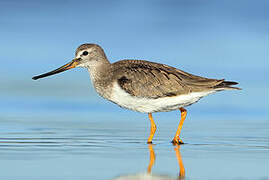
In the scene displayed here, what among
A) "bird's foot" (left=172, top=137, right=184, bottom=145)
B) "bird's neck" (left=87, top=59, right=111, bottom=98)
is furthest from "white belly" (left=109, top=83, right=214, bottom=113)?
"bird's foot" (left=172, top=137, right=184, bottom=145)

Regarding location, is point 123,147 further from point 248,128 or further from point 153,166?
point 248,128

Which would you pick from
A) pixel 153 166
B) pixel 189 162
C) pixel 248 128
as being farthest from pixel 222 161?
pixel 248 128

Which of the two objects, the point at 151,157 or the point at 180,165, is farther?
the point at 151,157

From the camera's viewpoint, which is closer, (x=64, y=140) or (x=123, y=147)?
(x=123, y=147)

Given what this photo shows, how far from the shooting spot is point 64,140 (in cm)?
1319

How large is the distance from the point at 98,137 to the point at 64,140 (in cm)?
86

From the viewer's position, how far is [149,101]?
13.6 metres

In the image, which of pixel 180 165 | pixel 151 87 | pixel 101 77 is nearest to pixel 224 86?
pixel 151 87

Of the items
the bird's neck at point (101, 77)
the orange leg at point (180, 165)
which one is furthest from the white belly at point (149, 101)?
the orange leg at point (180, 165)

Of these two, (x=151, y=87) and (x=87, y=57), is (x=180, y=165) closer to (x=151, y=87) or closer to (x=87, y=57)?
(x=151, y=87)

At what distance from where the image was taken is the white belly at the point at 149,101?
1355cm

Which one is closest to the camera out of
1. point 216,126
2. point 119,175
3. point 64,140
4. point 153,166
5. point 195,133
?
point 119,175

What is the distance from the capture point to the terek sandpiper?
535 inches

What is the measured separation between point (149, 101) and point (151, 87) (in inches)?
13.5
